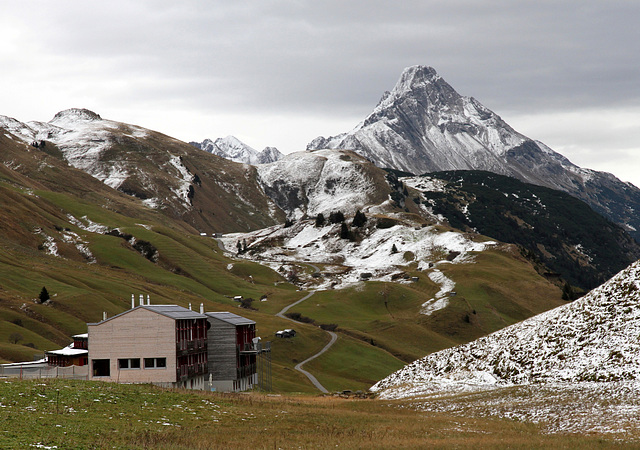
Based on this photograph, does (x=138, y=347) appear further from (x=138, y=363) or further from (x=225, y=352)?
(x=225, y=352)

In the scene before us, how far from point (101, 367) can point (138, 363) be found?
4.78 meters

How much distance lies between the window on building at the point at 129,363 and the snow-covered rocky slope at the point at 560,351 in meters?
30.4

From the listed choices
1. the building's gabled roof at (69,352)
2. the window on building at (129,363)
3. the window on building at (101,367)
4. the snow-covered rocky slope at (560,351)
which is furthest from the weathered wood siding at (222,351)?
the snow-covered rocky slope at (560,351)

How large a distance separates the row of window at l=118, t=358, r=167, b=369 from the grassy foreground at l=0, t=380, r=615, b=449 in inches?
961

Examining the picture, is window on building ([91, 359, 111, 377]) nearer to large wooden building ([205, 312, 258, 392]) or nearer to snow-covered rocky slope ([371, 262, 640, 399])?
large wooden building ([205, 312, 258, 392])

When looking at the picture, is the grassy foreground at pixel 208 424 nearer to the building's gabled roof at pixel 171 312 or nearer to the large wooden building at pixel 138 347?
the large wooden building at pixel 138 347

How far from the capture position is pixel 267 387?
11531cm

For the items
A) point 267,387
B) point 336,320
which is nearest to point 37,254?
point 336,320

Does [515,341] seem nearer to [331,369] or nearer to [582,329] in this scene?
[582,329]

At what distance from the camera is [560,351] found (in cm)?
6397

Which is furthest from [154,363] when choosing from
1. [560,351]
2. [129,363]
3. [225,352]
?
[560,351]

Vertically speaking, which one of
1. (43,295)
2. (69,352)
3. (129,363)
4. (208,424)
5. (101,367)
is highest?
(43,295)

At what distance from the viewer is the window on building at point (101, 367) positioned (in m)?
84.3

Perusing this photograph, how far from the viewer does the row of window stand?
84.1 metres
